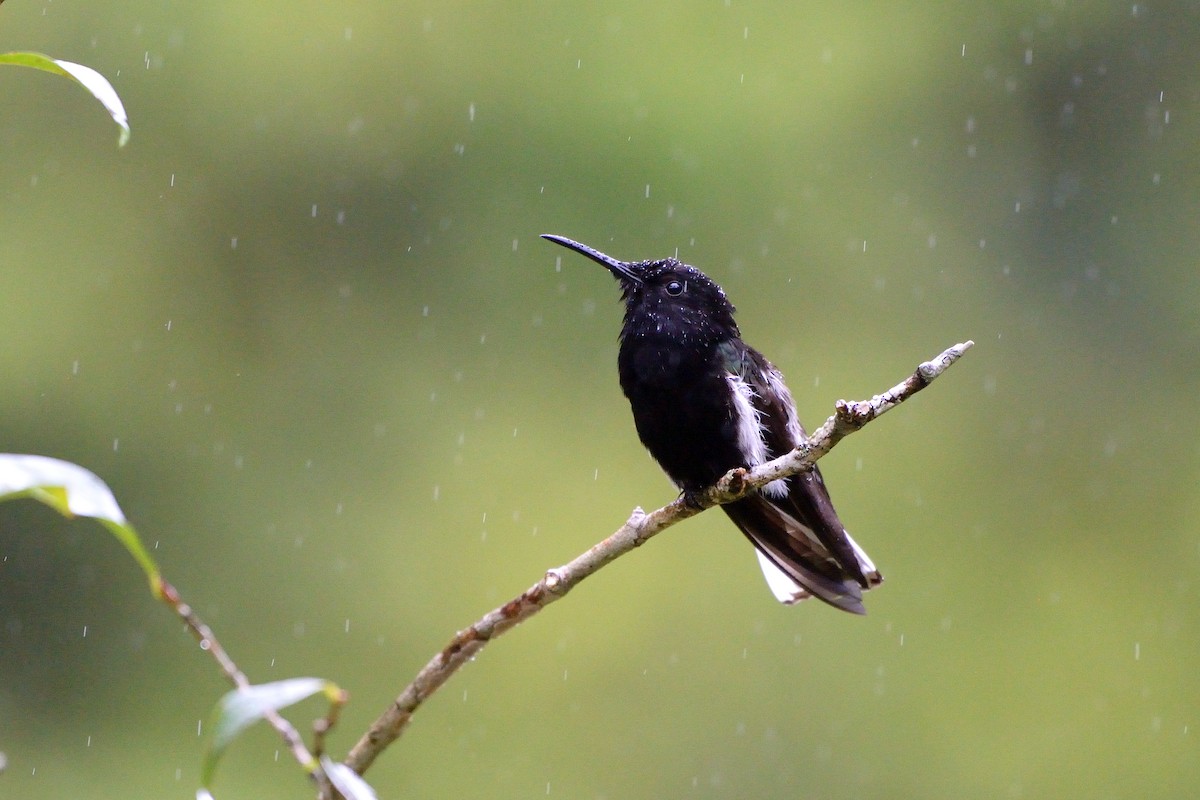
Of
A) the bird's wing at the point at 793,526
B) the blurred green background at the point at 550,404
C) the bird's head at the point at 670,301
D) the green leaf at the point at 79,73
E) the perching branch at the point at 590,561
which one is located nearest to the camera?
the green leaf at the point at 79,73

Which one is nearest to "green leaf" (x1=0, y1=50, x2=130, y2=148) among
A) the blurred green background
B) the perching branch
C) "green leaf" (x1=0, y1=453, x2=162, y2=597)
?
"green leaf" (x1=0, y1=453, x2=162, y2=597)

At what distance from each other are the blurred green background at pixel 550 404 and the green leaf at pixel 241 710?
6132mm

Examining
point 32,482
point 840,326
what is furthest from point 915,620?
point 32,482

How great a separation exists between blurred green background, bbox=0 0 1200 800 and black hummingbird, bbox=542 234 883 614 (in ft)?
13.5

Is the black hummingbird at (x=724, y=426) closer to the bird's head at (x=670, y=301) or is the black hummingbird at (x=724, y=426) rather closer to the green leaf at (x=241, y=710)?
the bird's head at (x=670, y=301)

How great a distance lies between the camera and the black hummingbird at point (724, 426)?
2.54 meters

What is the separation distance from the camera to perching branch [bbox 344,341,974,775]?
116 centimetres

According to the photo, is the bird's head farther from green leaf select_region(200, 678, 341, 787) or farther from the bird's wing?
green leaf select_region(200, 678, 341, 787)

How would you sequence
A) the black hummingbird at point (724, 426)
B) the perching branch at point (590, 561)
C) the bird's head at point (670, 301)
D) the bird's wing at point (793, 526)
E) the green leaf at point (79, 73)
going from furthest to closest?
the bird's head at point (670, 301) < the black hummingbird at point (724, 426) < the bird's wing at point (793, 526) < the perching branch at point (590, 561) < the green leaf at point (79, 73)

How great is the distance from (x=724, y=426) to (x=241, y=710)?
78.3 inches

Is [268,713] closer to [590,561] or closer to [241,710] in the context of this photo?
[241,710]

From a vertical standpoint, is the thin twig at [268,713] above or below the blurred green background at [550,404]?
below

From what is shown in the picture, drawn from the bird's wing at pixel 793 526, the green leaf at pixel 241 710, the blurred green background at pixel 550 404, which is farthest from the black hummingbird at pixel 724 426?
the blurred green background at pixel 550 404

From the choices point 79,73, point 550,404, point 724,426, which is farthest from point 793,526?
point 550,404
